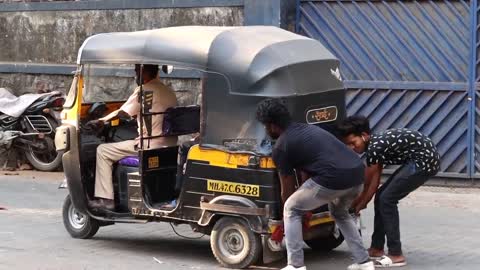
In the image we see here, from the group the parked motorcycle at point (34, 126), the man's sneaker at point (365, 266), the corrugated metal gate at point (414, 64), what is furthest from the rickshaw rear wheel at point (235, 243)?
the parked motorcycle at point (34, 126)

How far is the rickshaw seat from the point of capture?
28.5ft

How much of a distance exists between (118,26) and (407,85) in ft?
14.4

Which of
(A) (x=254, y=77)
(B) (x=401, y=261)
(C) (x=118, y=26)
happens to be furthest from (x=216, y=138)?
(C) (x=118, y=26)

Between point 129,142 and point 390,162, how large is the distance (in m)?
2.44

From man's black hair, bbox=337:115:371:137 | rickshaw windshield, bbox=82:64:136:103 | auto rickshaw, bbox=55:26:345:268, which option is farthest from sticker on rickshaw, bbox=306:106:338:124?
rickshaw windshield, bbox=82:64:136:103

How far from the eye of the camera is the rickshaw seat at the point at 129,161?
8.67m

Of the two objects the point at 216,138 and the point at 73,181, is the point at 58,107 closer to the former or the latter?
the point at 73,181

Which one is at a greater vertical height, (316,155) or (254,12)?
(254,12)

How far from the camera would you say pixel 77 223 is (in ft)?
30.2

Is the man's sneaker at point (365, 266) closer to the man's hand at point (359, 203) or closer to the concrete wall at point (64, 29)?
the man's hand at point (359, 203)

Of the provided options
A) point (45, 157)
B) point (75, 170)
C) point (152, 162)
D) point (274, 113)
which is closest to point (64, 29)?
point (45, 157)

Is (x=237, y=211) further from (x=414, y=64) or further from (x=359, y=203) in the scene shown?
(x=414, y=64)

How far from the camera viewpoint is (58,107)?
1365 cm

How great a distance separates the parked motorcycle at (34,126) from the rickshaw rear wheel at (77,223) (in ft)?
14.2
